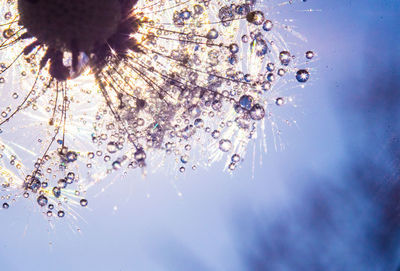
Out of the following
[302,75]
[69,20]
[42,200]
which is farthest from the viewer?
[42,200]

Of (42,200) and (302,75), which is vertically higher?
(302,75)

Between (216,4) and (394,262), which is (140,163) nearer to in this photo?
(216,4)

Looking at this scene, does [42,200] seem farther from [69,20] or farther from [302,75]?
[302,75]

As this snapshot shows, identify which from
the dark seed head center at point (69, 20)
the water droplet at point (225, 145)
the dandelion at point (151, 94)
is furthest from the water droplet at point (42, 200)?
the water droplet at point (225, 145)

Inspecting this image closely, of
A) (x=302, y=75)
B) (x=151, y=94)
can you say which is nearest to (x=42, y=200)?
(x=151, y=94)

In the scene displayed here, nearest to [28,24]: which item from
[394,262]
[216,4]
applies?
[216,4]
